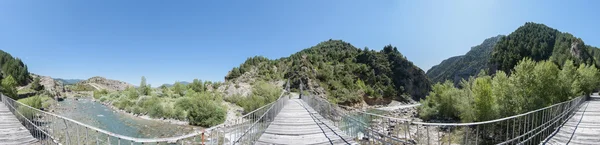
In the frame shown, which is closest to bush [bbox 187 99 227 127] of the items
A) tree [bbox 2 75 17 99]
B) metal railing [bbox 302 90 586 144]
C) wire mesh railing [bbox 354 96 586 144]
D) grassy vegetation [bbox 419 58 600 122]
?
metal railing [bbox 302 90 586 144]

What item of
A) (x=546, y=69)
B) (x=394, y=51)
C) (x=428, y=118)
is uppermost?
(x=394, y=51)

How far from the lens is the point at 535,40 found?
288 ft

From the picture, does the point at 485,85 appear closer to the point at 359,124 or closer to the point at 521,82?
the point at 521,82

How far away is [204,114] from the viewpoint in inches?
1057

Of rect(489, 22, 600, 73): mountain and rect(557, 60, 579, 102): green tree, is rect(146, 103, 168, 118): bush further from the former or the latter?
rect(489, 22, 600, 73): mountain

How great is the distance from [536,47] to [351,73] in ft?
192

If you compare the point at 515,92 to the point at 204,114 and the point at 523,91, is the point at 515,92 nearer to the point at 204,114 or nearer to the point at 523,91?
the point at 523,91

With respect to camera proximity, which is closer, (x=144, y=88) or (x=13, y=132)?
(x=13, y=132)

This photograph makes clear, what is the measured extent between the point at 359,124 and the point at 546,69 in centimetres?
1362

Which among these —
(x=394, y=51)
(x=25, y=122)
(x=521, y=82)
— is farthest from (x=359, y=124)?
(x=394, y=51)

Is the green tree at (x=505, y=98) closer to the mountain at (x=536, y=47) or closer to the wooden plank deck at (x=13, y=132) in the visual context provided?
the wooden plank deck at (x=13, y=132)

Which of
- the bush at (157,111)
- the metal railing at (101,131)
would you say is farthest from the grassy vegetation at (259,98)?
the metal railing at (101,131)

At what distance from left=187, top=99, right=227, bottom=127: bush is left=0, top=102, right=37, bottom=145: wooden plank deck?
13.1m

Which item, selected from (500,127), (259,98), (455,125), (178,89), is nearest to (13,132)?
(455,125)
